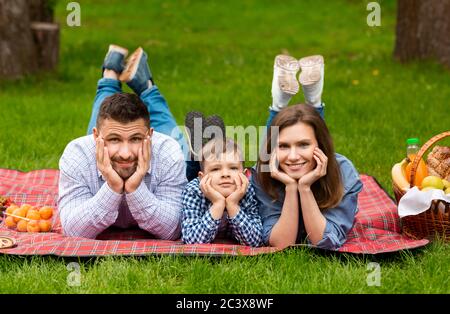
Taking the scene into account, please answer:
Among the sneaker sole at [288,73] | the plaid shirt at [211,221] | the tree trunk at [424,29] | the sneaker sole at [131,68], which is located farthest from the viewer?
the tree trunk at [424,29]

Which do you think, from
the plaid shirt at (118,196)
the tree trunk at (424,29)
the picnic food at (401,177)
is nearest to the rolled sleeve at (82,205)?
the plaid shirt at (118,196)

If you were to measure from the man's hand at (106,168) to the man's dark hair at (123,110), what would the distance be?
16cm

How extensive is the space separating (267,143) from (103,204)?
0.95 meters

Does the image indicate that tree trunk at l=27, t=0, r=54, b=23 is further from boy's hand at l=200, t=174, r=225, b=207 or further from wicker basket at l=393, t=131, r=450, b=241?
wicker basket at l=393, t=131, r=450, b=241

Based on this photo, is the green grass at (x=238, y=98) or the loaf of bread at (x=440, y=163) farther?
the loaf of bread at (x=440, y=163)

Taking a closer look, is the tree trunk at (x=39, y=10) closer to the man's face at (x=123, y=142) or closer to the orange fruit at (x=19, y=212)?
the orange fruit at (x=19, y=212)

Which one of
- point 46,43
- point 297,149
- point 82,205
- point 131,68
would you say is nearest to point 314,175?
point 297,149

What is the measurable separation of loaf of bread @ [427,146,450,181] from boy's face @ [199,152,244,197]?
1.24m

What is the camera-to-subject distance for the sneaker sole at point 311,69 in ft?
16.7

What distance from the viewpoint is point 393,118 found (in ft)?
26.7

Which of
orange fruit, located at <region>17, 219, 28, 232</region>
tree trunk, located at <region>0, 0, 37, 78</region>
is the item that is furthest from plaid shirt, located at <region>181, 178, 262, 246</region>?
tree trunk, located at <region>0, 0, 37, 78</region>

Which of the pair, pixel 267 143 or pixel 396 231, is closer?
pixel 267 143

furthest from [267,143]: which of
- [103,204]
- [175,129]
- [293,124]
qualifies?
[175,129]

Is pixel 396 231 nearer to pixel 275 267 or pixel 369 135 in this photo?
pixel 275 267
